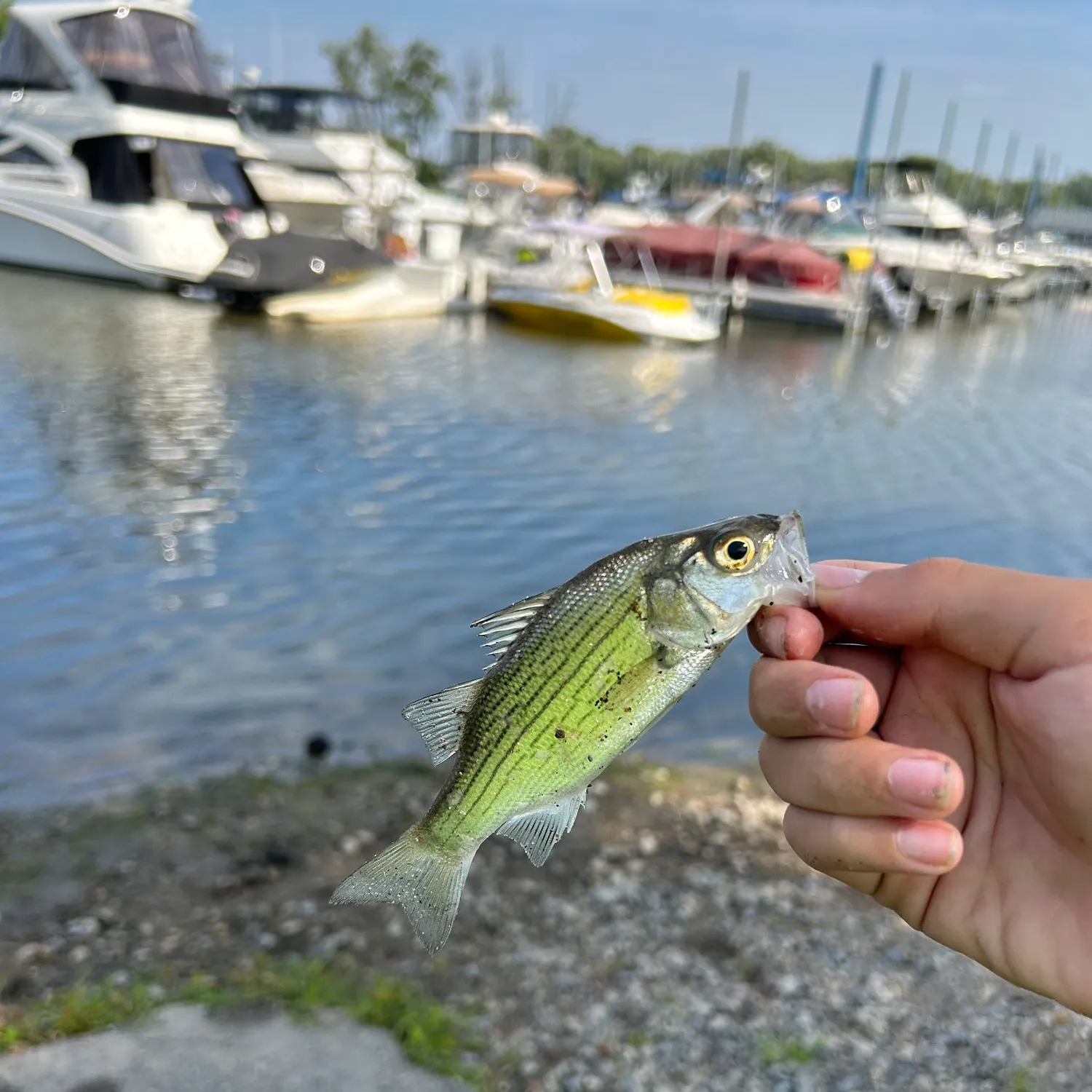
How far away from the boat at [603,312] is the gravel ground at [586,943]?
72.6 feet

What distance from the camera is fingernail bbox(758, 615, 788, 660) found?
2518mm

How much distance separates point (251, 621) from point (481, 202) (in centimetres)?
3954

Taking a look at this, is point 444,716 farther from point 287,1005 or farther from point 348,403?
point 348,403

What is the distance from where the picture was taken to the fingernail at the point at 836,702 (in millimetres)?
2418

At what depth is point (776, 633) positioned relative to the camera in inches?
99.3

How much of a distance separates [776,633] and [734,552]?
39 cm

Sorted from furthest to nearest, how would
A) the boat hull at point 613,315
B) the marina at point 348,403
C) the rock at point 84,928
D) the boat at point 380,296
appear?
the boat hull at point 613,315
the boat at point 380,296
the marina at point 348,403
the rock at point 84,928

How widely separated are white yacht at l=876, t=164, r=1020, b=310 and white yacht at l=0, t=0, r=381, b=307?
2592 centimetres

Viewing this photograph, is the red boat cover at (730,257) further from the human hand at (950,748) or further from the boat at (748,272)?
the human hand at (950,748)

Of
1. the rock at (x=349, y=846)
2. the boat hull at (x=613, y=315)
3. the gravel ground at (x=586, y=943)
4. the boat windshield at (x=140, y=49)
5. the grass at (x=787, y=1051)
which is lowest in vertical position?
the boat hull at (x=613, y=315)

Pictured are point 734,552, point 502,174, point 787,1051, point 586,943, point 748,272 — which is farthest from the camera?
point 502,174

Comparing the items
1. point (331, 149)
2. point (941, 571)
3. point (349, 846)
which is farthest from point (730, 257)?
point (941, 571)

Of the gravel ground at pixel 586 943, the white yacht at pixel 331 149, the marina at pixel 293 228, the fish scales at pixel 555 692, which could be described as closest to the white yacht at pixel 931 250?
the marina at pixel 293 228

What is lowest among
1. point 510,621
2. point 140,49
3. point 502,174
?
point 502,174
